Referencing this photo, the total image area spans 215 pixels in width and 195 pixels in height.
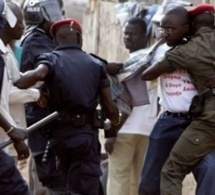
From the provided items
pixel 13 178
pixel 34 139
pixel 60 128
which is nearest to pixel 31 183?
pixel 34 139

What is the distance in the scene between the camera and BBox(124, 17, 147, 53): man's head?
882cm

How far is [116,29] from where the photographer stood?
11.6 meters

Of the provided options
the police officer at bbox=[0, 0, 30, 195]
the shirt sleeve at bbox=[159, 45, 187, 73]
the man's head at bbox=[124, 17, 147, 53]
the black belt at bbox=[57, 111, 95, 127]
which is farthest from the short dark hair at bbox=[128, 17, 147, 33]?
the police officer at bbox=[0, 0, 30, 195]

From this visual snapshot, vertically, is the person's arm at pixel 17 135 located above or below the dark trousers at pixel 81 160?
above

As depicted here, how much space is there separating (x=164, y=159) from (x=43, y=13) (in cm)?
168

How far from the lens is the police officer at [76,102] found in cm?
730

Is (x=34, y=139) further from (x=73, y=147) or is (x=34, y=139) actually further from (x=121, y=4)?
(x=121, y=4)

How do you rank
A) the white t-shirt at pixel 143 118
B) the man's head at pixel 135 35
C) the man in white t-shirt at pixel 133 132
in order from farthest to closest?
the man's head at pixel 135 35
the white t-shirt at pixel 143 118
the man in white t-shirt at pixel 133 132

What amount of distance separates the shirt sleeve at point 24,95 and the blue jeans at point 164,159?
1.04 m

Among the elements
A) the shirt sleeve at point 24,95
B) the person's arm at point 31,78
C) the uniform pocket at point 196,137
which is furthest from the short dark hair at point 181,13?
the shirt sleeve at point 24,95

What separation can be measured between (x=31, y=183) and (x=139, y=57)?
1637mm

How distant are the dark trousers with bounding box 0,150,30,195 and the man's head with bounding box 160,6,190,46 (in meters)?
1.68

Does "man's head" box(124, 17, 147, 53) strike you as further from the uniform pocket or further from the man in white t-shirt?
the uniform pocket

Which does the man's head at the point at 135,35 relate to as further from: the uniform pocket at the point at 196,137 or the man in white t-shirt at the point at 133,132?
the uniform pocket at the point at 196,137
